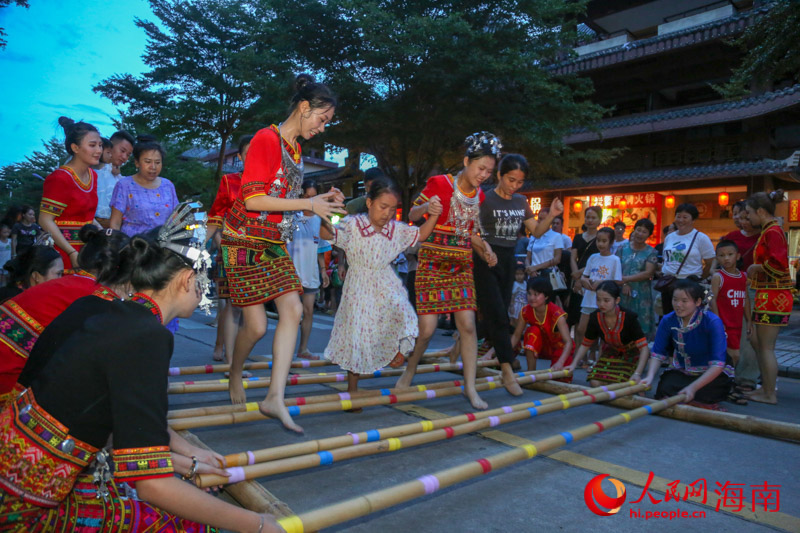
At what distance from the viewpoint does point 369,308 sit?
349 cm

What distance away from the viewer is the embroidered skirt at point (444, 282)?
3783mm

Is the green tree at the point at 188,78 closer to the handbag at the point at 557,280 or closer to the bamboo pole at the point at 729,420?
the handbag at the point at 557,280

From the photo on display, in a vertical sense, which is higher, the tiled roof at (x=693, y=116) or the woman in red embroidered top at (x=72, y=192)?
the tiled roof at (x=693, y=116)

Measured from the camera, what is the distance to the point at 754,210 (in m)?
4.82

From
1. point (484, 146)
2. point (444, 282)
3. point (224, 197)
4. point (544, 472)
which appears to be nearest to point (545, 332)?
point (444, 282)

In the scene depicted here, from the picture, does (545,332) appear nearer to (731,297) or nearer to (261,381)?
(731,297)

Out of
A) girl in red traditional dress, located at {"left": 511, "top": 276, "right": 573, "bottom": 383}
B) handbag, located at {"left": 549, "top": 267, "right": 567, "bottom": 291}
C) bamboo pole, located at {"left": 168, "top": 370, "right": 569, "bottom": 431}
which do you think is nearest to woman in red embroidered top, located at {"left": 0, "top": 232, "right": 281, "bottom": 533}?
bamboo pole, located at {"left": 168, "top": 370, "right": 569, "bottom": 431}

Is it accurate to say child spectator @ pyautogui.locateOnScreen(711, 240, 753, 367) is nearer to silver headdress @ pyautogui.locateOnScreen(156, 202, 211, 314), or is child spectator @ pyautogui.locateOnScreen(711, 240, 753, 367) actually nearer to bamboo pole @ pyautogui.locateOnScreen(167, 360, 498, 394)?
bamboo pole @ pyautogui.locateOnScreen(167, 360, 498, 394)

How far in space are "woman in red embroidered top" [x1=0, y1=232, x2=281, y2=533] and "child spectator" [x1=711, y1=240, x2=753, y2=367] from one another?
4.89m

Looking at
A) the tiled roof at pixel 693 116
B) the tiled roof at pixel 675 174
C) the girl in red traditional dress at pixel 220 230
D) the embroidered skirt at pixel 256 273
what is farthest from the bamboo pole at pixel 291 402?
the tiled roof at pixel 675 174

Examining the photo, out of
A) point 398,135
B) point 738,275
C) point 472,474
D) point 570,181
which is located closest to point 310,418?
point 472,474

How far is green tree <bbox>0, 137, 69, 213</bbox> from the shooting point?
28312mm

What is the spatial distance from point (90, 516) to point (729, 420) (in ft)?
11.4

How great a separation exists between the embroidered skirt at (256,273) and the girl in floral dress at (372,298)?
0.52 m
